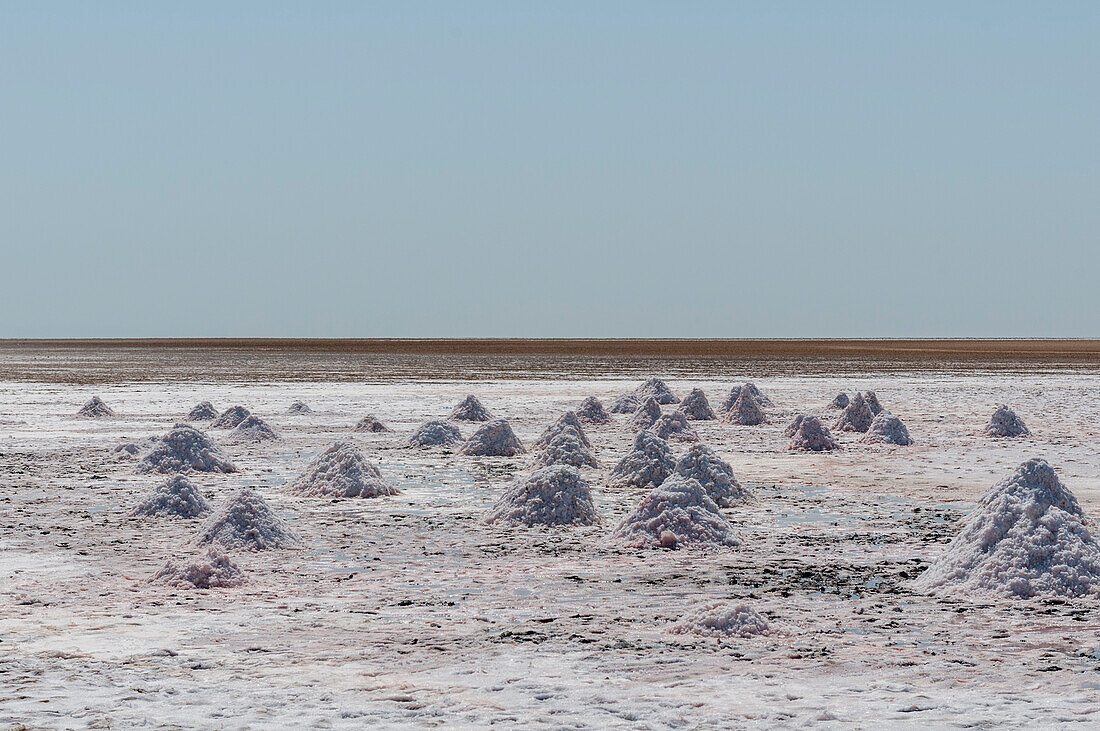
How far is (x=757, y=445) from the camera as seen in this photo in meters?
22.1

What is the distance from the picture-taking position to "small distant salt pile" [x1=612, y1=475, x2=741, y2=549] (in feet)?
36.1

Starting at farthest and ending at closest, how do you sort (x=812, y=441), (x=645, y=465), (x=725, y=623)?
1. (x=812, y=441)
2. (x=645, y=465)
3. (x=725, y=623)

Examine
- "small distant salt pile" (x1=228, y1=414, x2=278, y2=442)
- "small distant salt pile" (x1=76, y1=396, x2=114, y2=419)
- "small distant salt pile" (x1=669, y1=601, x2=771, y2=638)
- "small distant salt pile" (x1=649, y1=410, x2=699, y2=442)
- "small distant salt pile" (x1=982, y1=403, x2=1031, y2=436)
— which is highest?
"small distant salt pile" (x1=982, y1=403, x2=1031, y2=436)

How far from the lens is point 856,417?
24484mm

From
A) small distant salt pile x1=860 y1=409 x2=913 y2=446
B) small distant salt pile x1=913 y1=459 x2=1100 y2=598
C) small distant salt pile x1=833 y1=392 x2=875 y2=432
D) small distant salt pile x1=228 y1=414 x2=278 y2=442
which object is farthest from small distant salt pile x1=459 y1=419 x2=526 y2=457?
small distant salt pile x1=913 y1=459 x2=1100 y2=598

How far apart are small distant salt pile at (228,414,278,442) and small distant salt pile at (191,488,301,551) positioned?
11.1m

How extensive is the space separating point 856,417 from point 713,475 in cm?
1123

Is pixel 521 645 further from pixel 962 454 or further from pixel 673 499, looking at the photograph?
pixel 962 454

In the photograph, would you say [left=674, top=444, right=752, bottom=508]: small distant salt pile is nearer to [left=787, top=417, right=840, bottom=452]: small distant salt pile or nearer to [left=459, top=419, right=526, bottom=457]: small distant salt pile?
[left=459, top=419, right=526, bottom=457]: small distant salt pile

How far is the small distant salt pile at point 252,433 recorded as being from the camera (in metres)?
22.2

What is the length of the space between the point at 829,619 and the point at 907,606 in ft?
2.57

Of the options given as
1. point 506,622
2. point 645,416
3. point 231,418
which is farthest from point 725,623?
point 231,418

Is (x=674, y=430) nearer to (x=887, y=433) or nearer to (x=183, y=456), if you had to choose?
(x=887, y=433)

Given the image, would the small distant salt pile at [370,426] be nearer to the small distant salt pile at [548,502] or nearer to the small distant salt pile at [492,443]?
the small distant salt pile at [492,443]
